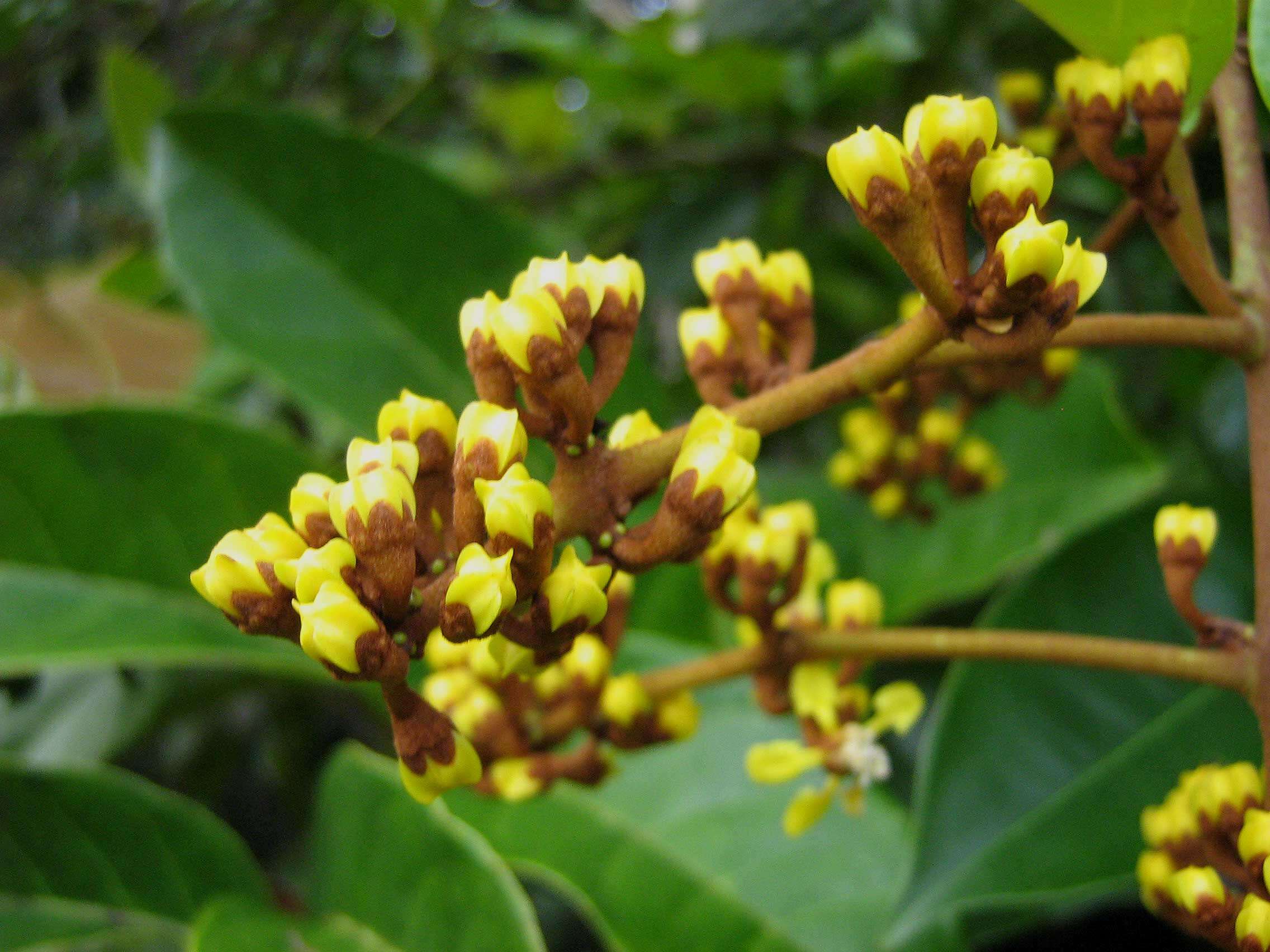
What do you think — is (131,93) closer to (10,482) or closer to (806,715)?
(10,482)

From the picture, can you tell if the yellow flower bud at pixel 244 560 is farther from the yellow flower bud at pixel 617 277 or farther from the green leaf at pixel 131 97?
the green leaf at pixel 131 97

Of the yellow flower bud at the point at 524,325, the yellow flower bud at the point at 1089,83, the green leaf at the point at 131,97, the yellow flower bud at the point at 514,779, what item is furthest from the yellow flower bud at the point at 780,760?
the green leaf at the point at 131,97

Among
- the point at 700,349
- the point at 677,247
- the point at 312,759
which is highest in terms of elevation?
the point at 700,349

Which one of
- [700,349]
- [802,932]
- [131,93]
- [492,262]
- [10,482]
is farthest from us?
[131,93]

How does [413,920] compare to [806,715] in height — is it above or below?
below

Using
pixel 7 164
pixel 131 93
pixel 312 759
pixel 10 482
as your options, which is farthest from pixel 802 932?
pixel 7 164

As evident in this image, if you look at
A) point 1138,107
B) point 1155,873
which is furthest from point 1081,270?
point 1155,873

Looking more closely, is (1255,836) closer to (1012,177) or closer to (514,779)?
(1012,177)
